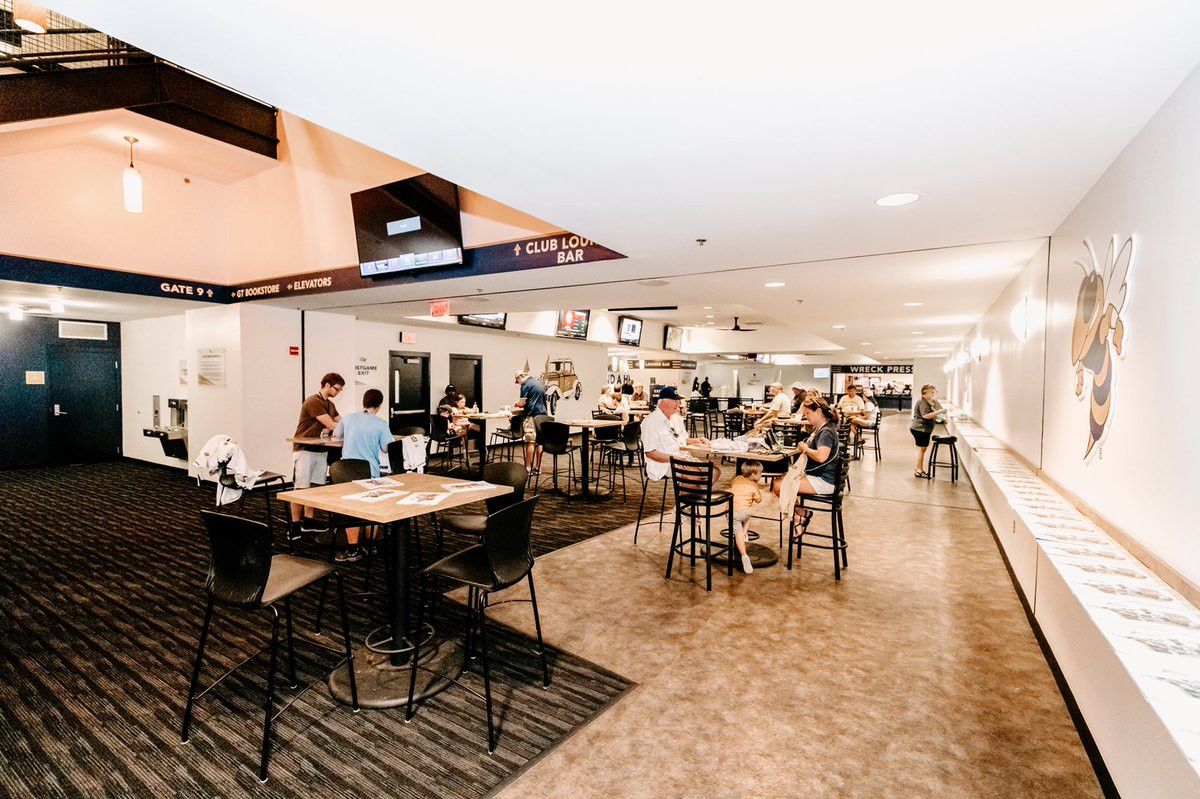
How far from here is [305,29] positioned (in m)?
1.61

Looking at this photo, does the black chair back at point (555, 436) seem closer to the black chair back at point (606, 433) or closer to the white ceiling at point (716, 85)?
the black chair back at point (606, 433)

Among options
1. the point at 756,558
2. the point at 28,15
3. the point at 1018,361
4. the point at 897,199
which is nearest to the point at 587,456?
the point at 756,558

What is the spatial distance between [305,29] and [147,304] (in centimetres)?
796

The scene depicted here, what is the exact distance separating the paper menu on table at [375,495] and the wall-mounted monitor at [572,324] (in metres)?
8.51

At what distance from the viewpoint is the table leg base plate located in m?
2.71

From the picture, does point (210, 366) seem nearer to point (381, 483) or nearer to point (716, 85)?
point (381, 483)

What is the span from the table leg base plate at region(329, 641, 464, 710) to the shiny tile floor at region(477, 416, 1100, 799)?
23.4 inches

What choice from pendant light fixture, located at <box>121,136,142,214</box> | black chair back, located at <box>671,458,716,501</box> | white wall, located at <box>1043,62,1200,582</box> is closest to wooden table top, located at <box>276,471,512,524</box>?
black chair back, located at <box>671,458,716,501</box>

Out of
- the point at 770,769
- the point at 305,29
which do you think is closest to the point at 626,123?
the point at 305,29

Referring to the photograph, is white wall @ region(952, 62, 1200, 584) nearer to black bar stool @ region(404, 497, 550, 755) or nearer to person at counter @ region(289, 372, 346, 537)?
black bar stool @ region(404, 497, 550, 755)

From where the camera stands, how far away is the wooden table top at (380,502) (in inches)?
103

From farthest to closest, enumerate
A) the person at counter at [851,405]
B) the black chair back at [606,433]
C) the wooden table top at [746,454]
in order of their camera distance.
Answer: the person at counter at [851,405] < the black chair back at [606,433] < the wooden table top at [746,454]

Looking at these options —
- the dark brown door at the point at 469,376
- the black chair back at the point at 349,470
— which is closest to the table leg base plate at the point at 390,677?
the black chair back at the point at 349,470

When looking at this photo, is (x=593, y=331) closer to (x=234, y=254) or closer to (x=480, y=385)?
(x=480, y=385)
